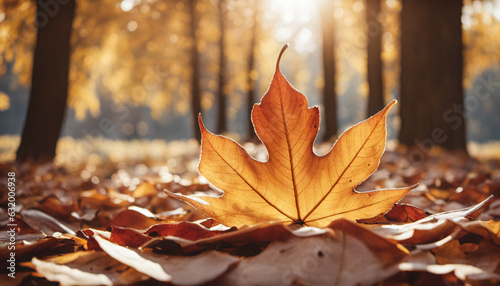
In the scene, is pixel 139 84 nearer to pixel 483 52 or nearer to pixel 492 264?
pixel 483 52

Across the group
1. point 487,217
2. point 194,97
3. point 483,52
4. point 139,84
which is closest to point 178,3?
point 194,97

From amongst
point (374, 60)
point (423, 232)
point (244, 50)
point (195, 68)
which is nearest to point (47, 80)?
point (423, 232)

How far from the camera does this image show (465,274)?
587 millimetres

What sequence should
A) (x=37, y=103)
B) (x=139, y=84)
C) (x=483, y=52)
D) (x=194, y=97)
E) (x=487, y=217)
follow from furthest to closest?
(x=139, y=84) → (x=483, y=52) → (x=194, y=97) → (x=37, y=103) → (x=487, y=217)

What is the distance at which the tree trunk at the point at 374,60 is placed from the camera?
8359 millimetres

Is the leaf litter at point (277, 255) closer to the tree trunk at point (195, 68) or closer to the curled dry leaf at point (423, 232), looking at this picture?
the curled dry leaf at point (423, 232)

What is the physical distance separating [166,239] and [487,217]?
37.9 inches

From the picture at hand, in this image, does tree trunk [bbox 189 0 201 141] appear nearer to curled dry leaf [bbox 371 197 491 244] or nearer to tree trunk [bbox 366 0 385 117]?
tree trunk [bbox 366 0 385 117]

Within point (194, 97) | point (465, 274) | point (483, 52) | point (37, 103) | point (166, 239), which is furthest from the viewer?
point (483, 52)

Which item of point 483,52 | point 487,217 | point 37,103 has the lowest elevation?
point 487,217

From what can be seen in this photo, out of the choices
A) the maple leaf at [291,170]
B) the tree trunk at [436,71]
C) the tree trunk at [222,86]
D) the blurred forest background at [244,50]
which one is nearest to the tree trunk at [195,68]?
the blurred forest background at [244,50]

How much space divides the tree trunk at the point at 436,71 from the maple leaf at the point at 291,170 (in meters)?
4.35

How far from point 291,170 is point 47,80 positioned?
4.98 meters

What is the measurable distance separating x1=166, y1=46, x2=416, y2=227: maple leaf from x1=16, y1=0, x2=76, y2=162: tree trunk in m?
4.65
